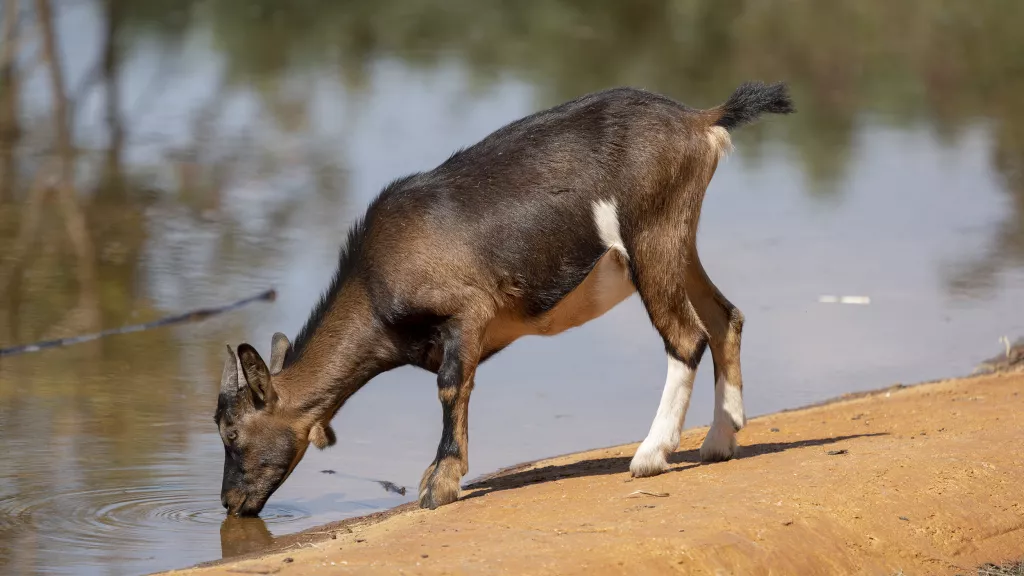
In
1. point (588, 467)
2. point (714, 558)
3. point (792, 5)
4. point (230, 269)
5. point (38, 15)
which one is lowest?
point (714, 558)

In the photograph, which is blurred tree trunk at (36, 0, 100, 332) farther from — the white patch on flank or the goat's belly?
the white patch on flank

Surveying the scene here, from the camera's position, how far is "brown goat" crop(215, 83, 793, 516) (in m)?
7.71

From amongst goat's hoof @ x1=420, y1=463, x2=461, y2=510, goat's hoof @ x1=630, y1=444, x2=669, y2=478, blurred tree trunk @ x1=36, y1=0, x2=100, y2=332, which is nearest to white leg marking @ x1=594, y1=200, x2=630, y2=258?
goat's hoof @ x1=630, y1=444, x2=669, y2=478

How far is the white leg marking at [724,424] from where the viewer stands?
8133 millimetres

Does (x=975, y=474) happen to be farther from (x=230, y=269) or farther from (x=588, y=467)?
(x=230, y=269)

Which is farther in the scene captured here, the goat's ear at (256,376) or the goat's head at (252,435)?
the goat's head at (252,435)

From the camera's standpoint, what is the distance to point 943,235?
1516 centimetres

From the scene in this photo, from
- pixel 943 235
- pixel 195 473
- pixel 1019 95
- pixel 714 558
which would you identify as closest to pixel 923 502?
pixel 714 558

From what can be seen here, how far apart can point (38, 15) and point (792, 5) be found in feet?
54.1

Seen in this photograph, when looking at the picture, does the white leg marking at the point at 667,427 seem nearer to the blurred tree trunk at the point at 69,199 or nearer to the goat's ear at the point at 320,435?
the goat's ear at the point at 320,435

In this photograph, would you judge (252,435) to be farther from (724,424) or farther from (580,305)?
(724,424)

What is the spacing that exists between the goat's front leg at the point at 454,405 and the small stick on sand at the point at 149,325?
4188 millimetres

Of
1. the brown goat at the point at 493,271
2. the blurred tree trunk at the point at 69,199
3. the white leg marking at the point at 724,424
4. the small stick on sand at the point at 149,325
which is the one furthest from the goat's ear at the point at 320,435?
the blurred tree trunk at the point at 69,199

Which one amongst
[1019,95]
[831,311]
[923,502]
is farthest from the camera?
[1019,95]
